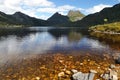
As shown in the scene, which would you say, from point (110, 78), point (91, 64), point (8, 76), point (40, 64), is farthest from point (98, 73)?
point (8, 76)

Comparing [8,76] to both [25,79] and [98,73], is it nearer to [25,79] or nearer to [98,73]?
[25,79]

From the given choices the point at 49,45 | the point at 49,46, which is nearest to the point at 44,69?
the point at 49,46

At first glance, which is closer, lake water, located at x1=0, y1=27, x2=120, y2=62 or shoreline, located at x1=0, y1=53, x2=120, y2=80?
shoreline, located at x1=0, y1=53, x2=120, y2=80

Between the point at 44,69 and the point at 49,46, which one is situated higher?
the point at 49,46

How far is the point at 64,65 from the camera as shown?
36281mm

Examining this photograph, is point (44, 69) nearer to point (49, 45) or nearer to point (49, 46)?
point (49, 46)

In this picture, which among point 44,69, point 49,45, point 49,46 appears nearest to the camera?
point 44,69

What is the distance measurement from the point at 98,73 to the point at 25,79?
12736 mm

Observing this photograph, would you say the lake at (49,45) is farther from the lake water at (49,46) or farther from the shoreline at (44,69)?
the shoreline at (44,69)

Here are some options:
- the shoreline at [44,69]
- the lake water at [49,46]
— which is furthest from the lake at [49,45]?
the shoreline at [44,69]

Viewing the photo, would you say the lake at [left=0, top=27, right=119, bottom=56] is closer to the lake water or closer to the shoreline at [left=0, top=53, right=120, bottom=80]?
the lake water

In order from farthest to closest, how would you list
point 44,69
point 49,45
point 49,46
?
1. point 49,45
2. point 49,46
3. point 44,69

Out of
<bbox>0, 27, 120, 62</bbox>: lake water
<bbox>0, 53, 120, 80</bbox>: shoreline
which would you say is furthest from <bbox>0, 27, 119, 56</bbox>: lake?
<bbox>0, 53, 120, 80</bbox>: shoreline

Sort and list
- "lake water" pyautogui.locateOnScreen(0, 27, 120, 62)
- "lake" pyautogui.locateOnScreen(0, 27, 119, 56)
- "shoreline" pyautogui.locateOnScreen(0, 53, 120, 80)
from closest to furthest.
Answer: "shoreline" pyautogui.locateOnScreen(0, 53, 120, 80) < "lake water" pyautogui.locateOnScreen(0, 27, 120, 62) < "lake" pyautogui.locateOnScreen(0, 27, 119, 56)
